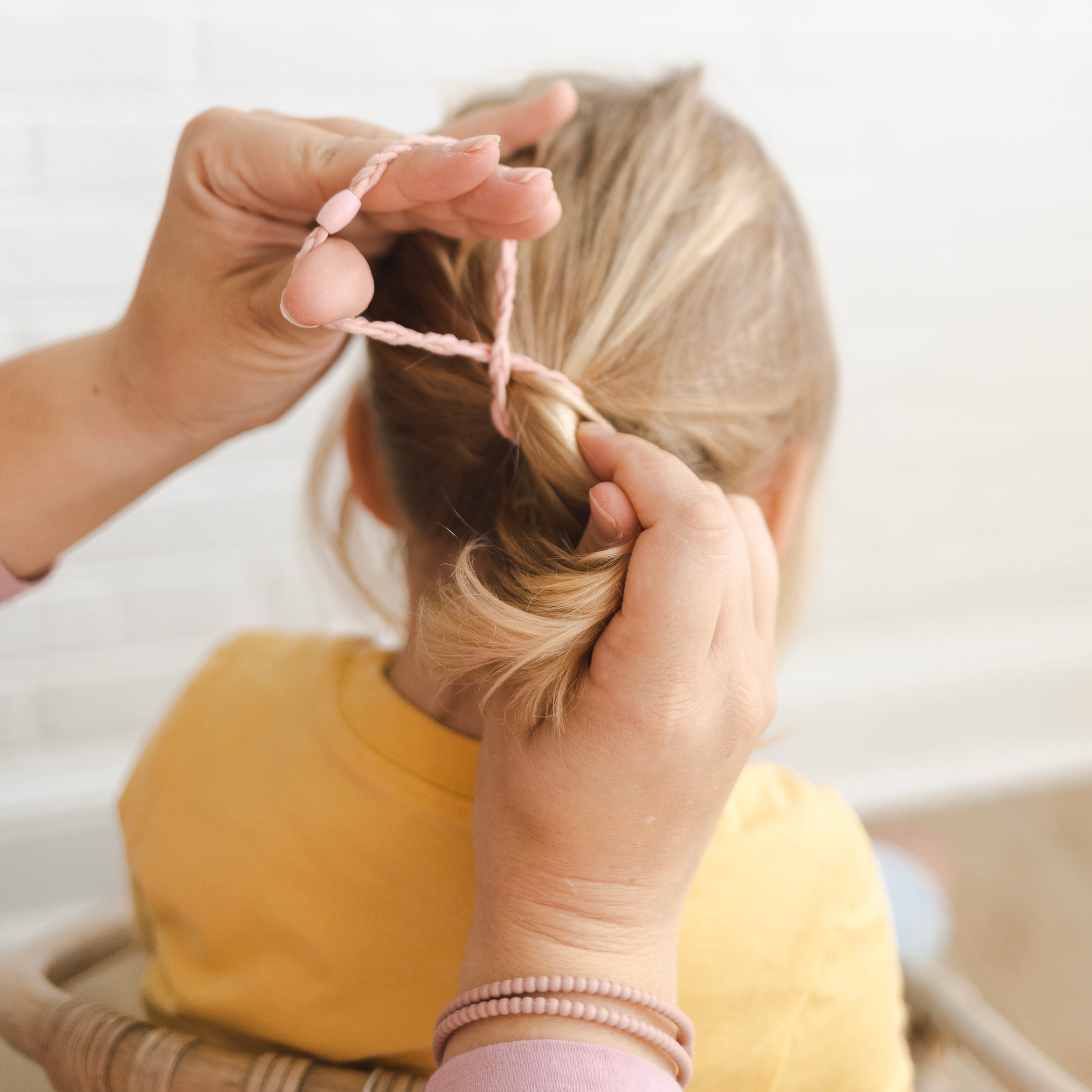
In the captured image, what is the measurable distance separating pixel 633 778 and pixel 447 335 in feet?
0.88

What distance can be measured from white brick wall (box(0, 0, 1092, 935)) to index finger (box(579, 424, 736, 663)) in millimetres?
250

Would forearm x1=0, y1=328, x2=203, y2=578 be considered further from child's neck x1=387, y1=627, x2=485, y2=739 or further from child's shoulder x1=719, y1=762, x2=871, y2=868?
child's shoulder x1=719, y1=762, x2=871, y2=868

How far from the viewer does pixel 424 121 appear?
1092 millimetres

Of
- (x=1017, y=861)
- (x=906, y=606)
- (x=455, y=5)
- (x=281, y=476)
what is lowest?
(x=1017, y=861)

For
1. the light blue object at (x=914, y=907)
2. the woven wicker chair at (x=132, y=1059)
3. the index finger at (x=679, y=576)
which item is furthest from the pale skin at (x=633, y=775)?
the light blue object at (x=914, y=907)

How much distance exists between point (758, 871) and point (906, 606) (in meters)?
1.14

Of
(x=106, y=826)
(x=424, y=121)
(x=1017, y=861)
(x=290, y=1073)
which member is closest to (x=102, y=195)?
(x=424, y=121)

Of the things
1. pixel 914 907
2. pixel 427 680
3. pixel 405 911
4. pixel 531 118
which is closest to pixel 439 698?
pixel 427 680

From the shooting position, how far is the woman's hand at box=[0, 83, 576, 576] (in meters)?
0.45

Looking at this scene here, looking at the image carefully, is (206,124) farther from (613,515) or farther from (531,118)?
(613,515)

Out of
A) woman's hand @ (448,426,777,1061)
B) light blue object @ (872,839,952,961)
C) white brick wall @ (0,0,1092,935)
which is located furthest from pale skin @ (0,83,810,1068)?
light blue object @ (872,839,952,961)

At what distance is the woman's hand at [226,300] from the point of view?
1.49 ft

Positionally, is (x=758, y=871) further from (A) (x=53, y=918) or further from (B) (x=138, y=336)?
(A) (x=53, y=918)

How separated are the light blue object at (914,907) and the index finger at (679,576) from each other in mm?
596
